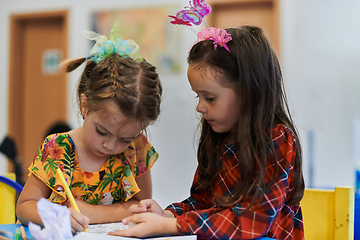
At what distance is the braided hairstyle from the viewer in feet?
2.87

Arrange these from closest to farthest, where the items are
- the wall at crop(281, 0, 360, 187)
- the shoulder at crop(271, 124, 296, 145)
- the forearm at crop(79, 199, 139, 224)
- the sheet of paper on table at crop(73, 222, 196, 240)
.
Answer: the sheet of paper on table at crop(73, 222, 196, 240) → the shoulder at crop(271, 124, 296, 145) → the forearm at crop(79, 199, 139, 224) → the wall at crop(281, 0, 360, 187)

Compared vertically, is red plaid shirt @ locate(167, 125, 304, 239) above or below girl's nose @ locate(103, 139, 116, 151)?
below

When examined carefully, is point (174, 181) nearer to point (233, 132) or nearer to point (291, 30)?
point (291, 30)

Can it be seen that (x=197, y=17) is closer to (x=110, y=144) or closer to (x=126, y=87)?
(x=126, y=87)

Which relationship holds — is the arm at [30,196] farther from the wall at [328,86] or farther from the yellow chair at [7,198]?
the wall at [328,86]

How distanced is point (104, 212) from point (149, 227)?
0.23 metres

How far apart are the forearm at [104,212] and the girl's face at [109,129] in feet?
0.45

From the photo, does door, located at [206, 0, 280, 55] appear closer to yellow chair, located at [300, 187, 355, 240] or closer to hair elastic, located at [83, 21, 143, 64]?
hair elastic, located at [83, 21, 143, 64]

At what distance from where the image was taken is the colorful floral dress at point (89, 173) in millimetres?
851

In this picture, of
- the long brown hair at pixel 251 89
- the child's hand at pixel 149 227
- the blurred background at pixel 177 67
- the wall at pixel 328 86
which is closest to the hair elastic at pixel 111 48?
the long brown hair at pixel 251 89

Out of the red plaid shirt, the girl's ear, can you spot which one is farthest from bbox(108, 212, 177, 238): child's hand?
the girl's ear

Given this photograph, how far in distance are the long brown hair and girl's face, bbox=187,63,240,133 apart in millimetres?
14

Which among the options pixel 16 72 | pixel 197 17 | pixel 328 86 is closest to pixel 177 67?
pixel 328 86

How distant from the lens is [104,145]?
2.86 feet
